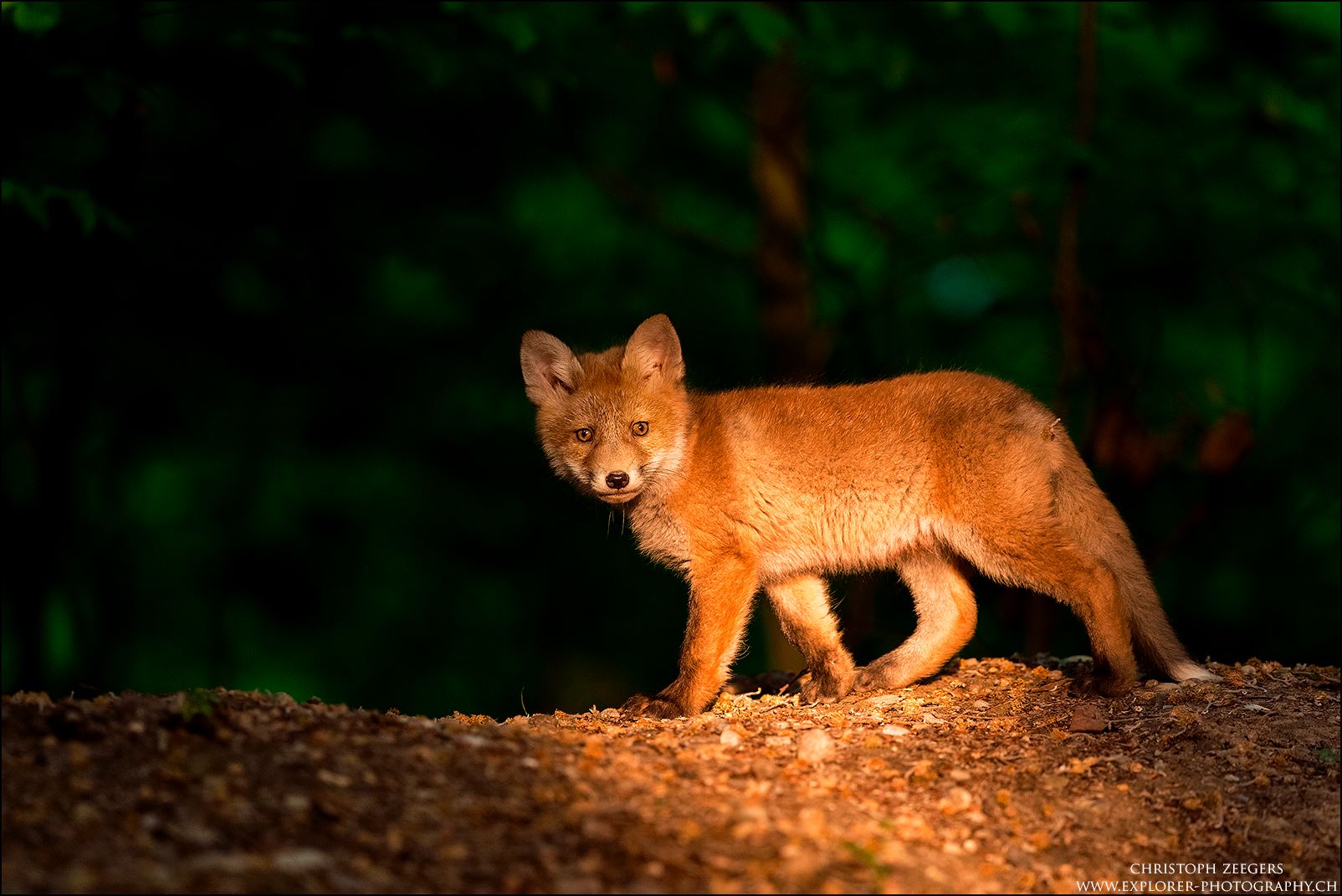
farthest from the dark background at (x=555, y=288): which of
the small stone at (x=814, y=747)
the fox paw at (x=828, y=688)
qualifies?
the small stone at (x=814, y=747)

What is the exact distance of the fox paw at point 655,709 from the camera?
231 inches

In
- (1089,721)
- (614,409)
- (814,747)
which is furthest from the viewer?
(614,409)

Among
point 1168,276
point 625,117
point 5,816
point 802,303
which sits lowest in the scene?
point 5,816

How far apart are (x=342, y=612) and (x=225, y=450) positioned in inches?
94.9

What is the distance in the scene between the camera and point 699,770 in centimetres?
423

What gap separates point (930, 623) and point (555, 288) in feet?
22.3

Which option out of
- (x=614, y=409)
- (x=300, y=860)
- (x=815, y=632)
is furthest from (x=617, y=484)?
(x=300, y=860)

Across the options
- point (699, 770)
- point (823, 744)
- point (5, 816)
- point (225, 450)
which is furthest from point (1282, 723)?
point (225, 450)

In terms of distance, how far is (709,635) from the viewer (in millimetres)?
5965

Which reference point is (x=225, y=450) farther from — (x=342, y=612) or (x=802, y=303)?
(x=802, y=303)

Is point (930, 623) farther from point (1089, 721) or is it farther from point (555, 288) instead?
point (555, 288)

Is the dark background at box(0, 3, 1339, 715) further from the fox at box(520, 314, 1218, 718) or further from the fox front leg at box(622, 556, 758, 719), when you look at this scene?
the fox front leg at box(622, 556, 758, 719)

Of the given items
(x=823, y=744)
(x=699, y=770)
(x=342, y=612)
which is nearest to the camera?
(x=699, y=770)

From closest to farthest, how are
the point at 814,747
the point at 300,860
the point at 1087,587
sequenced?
the point at 300,860
the point at 814,747
the point at 1087,587
